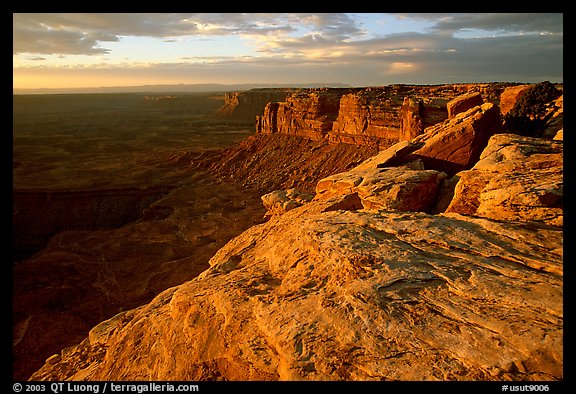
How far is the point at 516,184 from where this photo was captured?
28.4 feet

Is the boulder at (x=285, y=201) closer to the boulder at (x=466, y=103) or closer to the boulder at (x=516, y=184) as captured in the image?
the boulder at (x=516, y=184)

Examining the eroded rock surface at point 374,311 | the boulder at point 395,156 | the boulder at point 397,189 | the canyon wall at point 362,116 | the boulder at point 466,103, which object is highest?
the canyon wall at point 362,116

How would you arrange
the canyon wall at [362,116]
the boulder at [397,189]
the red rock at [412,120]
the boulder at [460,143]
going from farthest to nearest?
1. the canyon wall at [362,116]
2. the red rock at [412,120]
3. the boulder at [460,143]
4. the boulder at [397,189]

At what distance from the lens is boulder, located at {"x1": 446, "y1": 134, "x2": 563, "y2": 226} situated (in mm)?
7812

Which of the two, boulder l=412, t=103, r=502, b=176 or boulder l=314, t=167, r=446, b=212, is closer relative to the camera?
boulder l=314, t=167, r=446, b=212

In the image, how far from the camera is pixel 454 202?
32.4ft

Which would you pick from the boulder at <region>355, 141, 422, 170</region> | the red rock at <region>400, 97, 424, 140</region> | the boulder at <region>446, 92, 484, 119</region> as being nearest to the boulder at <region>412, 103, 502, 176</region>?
the boulder at <region>355, 141, 422, 170</region>

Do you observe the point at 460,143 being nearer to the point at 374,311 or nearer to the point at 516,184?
the point at 516,184

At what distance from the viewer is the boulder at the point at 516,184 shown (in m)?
7.81

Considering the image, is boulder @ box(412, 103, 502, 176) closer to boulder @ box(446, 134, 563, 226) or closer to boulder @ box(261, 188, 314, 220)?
boulder @ box(446, 134, 563, 226)

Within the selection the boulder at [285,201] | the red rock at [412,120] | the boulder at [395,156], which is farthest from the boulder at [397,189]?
the red rock at [412,120]

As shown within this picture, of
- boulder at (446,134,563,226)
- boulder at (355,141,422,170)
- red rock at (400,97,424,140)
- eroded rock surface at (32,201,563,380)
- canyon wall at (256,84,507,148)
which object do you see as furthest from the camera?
canyon wall at (256,84,507,148)
